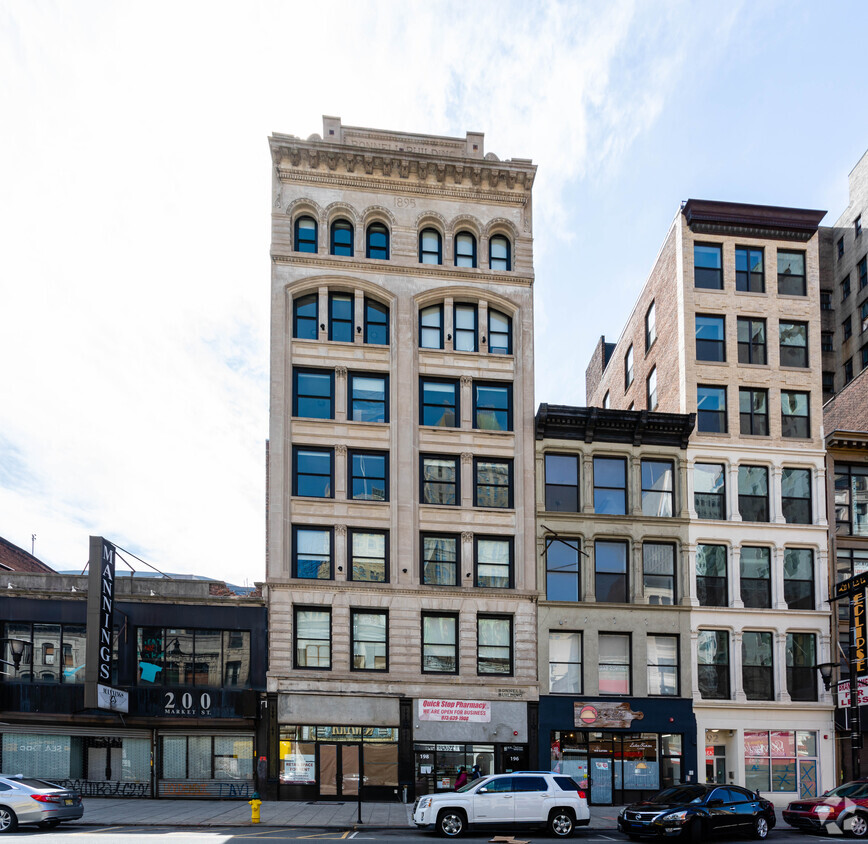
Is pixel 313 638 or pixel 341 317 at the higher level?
pixel 341 317

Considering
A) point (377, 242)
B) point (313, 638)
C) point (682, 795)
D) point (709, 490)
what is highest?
point (377, 242)

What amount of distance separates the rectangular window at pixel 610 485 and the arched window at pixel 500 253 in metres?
9.02

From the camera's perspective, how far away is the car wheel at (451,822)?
2353 centimetres

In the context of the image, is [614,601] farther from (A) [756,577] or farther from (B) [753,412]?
(B) [753,412]

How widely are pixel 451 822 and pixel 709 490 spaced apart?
62.9 feet

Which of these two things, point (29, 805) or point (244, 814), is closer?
point (29, 805)

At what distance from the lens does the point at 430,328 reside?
122 ft

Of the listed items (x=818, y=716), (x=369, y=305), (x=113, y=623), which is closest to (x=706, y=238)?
(x=369, y=305)

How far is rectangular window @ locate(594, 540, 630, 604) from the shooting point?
36.0m

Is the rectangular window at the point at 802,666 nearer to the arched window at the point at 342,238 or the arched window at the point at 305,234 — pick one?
the arched window at the point at 342,238

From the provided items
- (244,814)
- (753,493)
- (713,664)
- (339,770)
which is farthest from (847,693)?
(244,814)

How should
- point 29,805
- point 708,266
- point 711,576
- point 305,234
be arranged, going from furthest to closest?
1. point 708,266
2. point 305,234
3. point 711,576
4. point 29,805

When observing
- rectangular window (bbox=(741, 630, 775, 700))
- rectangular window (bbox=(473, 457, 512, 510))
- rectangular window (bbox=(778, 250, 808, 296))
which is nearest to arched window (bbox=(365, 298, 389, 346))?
rectangular window (bbox=(473, 457, 512, 510))

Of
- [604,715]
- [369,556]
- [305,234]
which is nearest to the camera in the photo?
[604,715]
